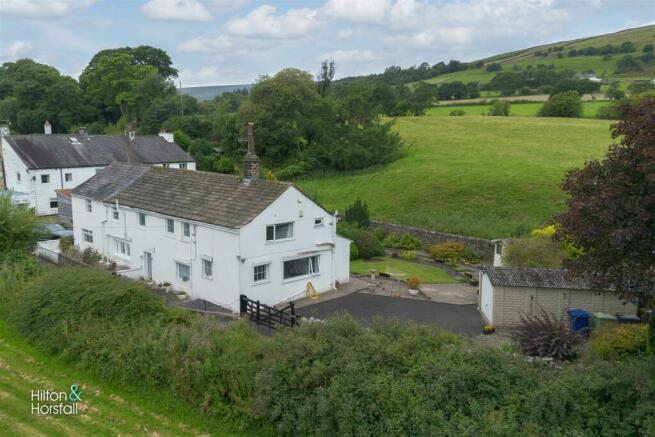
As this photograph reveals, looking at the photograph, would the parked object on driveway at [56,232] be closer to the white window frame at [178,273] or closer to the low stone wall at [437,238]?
the white window frame at [178,273]

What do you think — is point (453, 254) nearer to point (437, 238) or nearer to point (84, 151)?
point (437, 238)

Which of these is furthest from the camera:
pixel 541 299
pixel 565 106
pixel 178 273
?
pixel 565 106

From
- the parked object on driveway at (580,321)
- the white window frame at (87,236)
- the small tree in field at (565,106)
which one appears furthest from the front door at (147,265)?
the small tree in field at (565,106)

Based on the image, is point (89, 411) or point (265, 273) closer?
point (89, 411)

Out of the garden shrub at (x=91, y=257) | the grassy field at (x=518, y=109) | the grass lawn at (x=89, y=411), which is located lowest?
the grass lawn at (x=89, y=411)

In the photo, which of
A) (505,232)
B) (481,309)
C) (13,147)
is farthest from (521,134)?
(13,147)

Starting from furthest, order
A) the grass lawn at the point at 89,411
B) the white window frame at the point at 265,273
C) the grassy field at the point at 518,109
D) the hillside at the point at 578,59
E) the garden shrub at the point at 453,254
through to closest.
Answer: the hillside at the point at 578,59, the grassy field at the point at 518,109, the garden shrub at the point at 453,254, the white window frame at the point at 265,273, the grass lawn at the point at 89,411

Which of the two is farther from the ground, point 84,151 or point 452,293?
point 84,151

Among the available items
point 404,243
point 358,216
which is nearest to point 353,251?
point 404,243

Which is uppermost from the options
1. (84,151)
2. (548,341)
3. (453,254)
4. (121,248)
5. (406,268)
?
(84,151)
